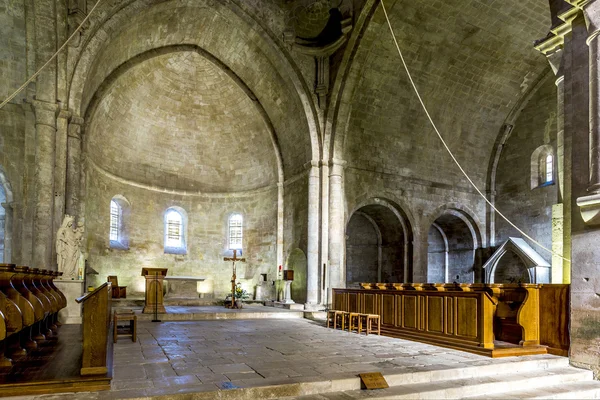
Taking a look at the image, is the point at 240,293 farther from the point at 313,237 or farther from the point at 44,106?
the point at 44,106

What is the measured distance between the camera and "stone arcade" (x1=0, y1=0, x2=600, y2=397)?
13164 millimetres

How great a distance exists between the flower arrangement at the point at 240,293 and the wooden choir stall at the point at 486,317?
1010cm

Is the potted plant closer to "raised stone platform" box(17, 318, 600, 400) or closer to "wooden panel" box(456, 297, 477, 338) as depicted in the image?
"raised stone platform" box(17, 318, 600, 400)

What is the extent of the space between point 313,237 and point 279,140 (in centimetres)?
505

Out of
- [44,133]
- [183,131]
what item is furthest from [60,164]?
[183,131]

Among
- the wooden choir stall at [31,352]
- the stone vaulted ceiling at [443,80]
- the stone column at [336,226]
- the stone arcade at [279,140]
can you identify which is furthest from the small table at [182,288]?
the wooden choir stall at [31,352]

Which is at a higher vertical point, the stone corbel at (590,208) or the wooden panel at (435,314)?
the stone corbel at (590,208)

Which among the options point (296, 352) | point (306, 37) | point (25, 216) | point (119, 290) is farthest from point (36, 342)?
point (306, 37)

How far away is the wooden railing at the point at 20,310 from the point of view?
17.0 ft

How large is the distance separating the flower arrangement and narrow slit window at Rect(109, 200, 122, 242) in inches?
213

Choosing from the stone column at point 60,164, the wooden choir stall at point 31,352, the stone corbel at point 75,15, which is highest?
the stone corbel at point 75,15

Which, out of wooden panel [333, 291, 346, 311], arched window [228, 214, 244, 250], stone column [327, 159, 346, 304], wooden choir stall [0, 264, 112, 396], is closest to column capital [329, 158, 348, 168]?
stone column [327, 159, 346, 304]

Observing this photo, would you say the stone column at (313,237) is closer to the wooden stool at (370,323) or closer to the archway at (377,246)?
the archway at (377,246)

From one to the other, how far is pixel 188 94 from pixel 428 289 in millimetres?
14494
